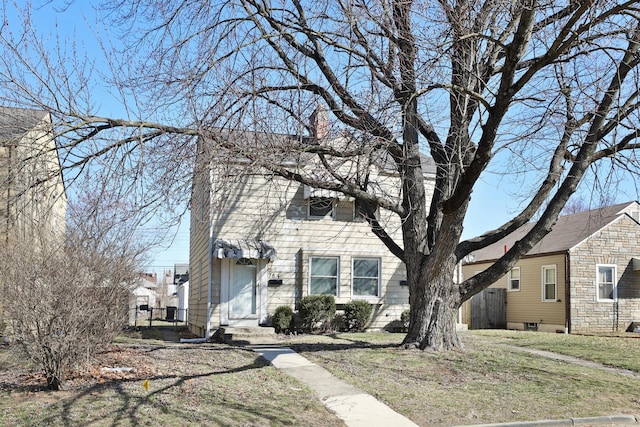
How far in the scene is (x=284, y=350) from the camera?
12883 mm

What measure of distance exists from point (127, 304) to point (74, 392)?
9.99 feet

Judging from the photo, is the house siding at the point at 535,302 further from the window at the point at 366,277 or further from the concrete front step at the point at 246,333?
the concrete front step at the point at 246,333

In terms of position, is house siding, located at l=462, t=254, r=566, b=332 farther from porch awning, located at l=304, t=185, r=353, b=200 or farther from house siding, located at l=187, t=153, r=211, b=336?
house siding, located at l=187, t=153, r=211, b=336

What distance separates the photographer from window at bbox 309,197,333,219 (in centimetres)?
1812

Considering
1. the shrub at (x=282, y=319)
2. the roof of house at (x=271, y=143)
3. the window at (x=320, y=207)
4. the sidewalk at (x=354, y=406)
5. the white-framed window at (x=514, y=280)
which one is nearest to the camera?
the sidewalk at (x=354, y=406)

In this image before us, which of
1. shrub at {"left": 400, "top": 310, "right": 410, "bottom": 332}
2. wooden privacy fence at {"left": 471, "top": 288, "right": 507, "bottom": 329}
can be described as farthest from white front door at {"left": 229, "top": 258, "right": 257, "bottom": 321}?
wooden privacy fence at {"left": 471, "top": 288, "right": 507, "bottom": 329}

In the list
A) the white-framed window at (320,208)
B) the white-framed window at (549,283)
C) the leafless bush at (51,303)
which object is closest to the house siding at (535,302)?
the white-framed window at (549,283)

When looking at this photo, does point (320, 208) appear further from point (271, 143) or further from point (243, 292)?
point (271, 143)

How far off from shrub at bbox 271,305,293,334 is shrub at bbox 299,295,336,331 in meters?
0.43

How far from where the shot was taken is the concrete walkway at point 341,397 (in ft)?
24.6

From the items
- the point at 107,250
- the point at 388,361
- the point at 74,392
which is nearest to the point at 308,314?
the point at 388,361

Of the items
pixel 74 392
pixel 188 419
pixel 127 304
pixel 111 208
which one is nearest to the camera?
pixel 188 419

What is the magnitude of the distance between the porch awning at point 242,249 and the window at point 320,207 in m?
1.92

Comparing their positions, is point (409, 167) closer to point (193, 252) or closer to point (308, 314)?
point (308, 314)
